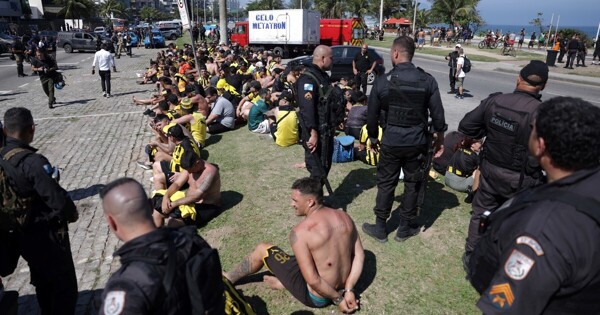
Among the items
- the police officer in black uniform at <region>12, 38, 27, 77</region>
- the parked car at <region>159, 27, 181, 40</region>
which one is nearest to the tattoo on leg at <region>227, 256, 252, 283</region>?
the police officer in black uniform at <region>12, 38, 27, 77</region>

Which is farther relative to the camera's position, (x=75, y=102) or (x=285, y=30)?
(x=285, y=30)

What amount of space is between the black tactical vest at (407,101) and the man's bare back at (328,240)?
1.27 meters

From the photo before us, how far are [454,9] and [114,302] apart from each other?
50204 millimetres

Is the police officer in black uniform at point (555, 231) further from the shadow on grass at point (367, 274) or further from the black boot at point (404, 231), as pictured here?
the black boot at point (404, 231)

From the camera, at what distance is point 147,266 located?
1715mm

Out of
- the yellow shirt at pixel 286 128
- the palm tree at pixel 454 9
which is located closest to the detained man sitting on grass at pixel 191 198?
the yellow shirt at pixel 286 128

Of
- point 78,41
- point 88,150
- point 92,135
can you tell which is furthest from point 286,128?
point 78,41

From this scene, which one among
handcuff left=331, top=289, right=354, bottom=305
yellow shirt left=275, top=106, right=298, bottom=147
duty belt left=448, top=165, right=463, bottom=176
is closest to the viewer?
handcuff left=331, top=289, right=354, bottom=305

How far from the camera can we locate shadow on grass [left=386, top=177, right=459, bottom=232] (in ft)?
16.6

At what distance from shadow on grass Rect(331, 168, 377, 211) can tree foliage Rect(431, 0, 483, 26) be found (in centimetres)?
4409

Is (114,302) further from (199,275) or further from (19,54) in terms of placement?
(19,54)

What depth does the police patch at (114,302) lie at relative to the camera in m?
1.64

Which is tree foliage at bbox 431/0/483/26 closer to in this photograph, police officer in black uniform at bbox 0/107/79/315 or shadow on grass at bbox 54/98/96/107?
shadow on grass at bbox 54/98/96/107

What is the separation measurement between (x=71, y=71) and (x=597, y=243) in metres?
25.2
